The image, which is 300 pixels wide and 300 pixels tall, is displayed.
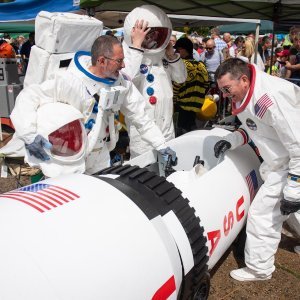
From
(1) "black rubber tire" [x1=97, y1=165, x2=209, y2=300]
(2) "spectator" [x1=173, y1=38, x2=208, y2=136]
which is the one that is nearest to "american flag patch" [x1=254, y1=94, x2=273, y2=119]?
(1) "black rubber tire" [x1=97, y1=165, x2=209, y2=300]

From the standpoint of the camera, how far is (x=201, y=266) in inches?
77.7

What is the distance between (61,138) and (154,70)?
61.7 inches

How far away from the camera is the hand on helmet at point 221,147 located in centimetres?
273

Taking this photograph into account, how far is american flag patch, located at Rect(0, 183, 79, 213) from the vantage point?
159 centimetres

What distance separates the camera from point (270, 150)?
2.50m

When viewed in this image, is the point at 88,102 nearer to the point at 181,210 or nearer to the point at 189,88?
the point at 181,210

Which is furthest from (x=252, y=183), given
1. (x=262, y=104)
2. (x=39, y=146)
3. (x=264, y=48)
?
(x=264, y=48)

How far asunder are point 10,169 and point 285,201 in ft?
10.5

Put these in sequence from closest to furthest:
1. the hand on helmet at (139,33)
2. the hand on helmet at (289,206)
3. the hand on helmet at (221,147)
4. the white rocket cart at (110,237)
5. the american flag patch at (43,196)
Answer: the white rocket cart at (110,237)
the american flag patch at (43,196)
the hand on helmet at (289,206)
the hand on helmet at (221,147)
the hand on helmet at (139,33)

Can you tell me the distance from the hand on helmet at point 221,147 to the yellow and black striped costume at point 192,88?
2352mm

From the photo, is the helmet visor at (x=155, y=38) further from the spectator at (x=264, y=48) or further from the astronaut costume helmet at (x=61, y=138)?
the spectator at (x=264, y=48)

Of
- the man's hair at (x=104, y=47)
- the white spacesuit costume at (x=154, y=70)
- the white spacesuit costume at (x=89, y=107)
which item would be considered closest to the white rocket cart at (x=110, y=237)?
the white spacesuit costume at (x=89, y=107)

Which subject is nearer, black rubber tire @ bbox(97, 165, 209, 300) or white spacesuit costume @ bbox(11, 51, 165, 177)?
black rubber tire @ bbox(97, 165, 209, 300)

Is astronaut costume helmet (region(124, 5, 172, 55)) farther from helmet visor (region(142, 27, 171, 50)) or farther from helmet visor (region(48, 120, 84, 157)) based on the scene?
helmet visor (region(48, 120, 84, 157))
